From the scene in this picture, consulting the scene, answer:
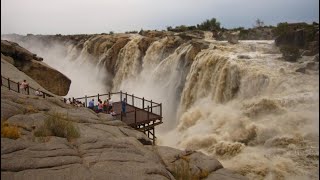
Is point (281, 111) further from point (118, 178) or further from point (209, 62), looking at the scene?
point (118, 178)

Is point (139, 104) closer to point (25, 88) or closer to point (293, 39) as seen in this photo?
point (293, 39)

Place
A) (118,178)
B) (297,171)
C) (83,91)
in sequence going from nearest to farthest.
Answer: (118,178) < (297,171) < (83,91)

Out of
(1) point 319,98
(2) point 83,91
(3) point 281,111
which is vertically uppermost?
(1) point 319,98

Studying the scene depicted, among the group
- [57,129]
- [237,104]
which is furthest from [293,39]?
[57,129]

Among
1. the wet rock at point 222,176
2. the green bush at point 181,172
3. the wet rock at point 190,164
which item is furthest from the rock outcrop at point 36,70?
the wet rock at point 222,176

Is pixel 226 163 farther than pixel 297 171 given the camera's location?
Yes

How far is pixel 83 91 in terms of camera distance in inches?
1839

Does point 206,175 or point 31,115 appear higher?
point 31,115

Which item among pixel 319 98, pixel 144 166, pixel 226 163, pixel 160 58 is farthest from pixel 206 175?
pixel 160 58

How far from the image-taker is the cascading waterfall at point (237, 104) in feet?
51.1

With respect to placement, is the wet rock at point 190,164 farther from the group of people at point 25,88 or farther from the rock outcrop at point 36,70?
the rock outcrop at point 36,70

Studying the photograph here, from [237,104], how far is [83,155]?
15.2 metres

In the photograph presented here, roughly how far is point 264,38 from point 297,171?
31208 millimetres

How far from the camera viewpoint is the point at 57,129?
995 cm
